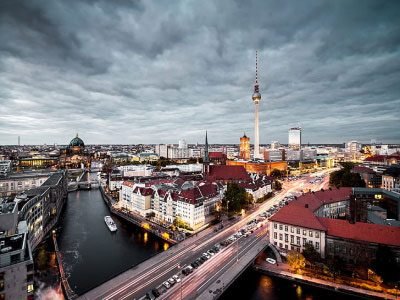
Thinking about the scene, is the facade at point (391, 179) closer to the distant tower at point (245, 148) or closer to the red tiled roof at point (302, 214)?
the red tiled roof at point (302, 214)

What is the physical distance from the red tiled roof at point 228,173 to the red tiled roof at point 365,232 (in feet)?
158

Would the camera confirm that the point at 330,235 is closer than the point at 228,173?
Yes

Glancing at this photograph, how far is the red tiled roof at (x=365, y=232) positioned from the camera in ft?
101

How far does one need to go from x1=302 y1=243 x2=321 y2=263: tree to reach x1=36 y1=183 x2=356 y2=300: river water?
372cm

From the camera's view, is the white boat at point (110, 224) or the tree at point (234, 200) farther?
the tree at point (234, 200)

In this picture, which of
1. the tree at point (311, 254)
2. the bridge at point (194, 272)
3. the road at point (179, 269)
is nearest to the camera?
the bridge at point (194, 272)

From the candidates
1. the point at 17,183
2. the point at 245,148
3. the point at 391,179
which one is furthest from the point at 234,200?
the point at 245,148

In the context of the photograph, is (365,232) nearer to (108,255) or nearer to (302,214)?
(302,214)

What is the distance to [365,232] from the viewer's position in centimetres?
3225

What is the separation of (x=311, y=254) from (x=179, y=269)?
17451 mm

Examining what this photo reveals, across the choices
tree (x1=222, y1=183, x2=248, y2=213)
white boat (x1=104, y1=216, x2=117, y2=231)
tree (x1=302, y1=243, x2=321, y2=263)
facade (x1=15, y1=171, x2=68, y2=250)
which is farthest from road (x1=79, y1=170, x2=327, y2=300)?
facade (x1=15, y1=171, x2=68, y2=250)

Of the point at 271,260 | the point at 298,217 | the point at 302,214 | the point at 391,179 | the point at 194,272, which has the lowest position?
the point at 271,260

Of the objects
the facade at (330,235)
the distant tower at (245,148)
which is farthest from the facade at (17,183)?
the distant tower at (245,148)

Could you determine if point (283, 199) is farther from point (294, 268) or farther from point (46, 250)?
point (46, 250)
